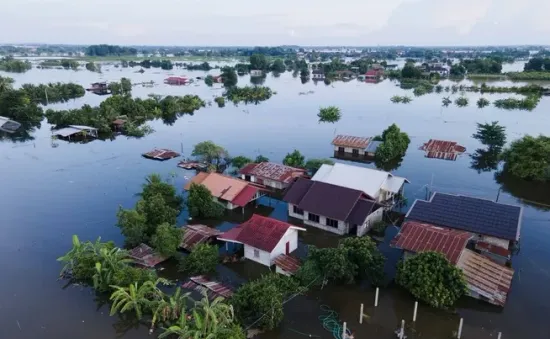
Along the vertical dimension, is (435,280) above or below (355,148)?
above

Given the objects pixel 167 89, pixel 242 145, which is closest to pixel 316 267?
pixel 242 145

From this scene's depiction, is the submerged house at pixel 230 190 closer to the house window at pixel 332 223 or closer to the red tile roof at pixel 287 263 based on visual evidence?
the house window at pixel 332 223

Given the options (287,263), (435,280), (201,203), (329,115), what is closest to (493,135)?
(329,115)

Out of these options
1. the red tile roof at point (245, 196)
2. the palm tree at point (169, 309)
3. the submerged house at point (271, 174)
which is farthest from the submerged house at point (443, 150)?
the palm tree at point (169, 309)

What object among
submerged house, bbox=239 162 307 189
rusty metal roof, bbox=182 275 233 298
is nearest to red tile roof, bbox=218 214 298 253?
rusty metal roof, bbox=182 275 233 298

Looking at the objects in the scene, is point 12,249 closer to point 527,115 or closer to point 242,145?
point 242,145

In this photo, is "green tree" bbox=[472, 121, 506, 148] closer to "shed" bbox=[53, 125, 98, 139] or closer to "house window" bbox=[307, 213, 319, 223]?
"house window" bbox=[307, 213, 319, 223]

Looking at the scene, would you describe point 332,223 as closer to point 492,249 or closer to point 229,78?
point 492,249

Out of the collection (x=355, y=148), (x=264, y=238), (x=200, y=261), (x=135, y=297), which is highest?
(x=264, y=238)
